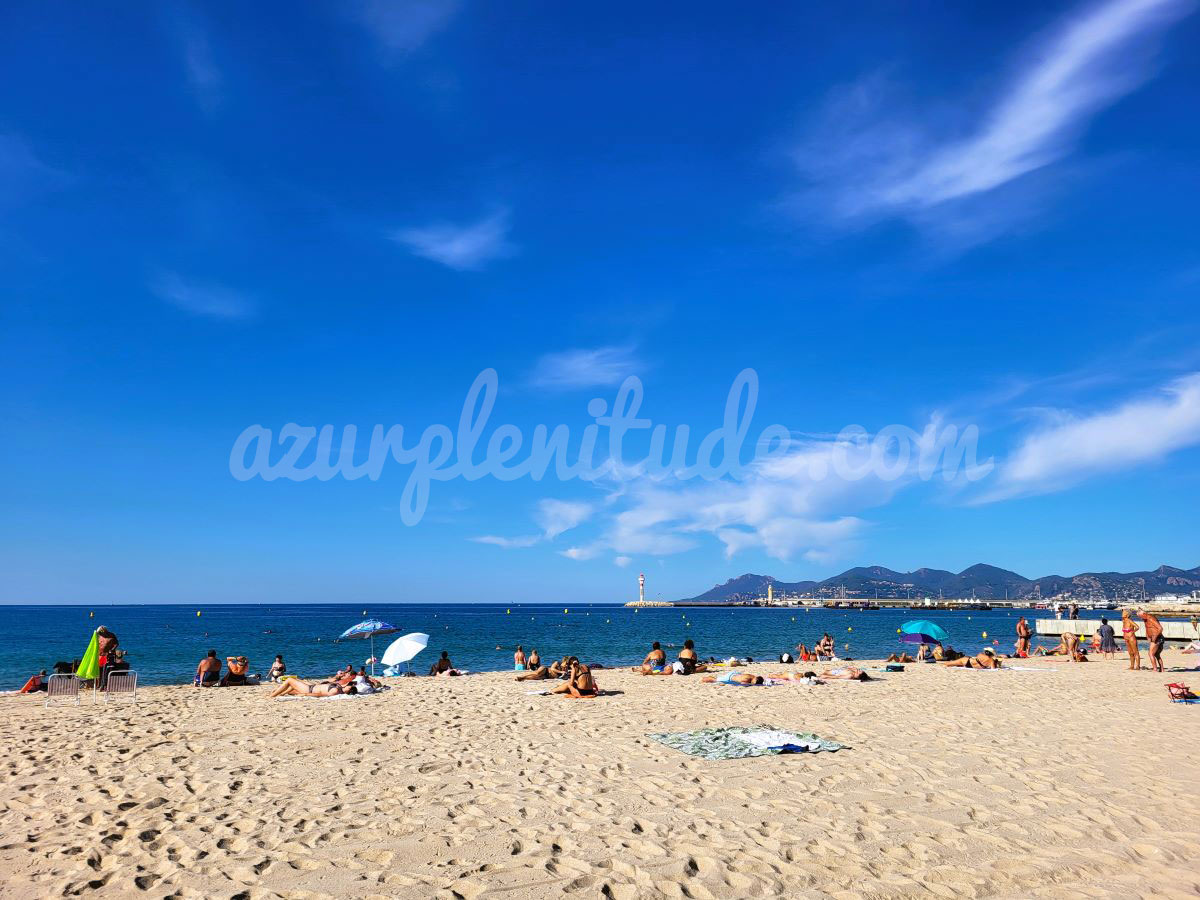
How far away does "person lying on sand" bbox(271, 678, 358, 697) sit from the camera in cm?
1591

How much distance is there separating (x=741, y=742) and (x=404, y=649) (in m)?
13.4

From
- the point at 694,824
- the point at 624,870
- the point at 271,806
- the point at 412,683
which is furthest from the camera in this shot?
the point at 412,683

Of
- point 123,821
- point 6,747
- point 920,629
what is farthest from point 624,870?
point 920,629

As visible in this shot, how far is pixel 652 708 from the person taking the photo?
45.2 ft

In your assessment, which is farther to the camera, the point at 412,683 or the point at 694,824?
the point at 412,683

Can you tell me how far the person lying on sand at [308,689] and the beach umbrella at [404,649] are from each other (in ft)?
11.5

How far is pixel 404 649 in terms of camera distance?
20.5m

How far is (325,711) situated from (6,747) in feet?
16.0

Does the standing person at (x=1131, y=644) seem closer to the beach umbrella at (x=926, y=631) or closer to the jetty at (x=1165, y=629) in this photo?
the beach umbrella at (x=926, y=631)

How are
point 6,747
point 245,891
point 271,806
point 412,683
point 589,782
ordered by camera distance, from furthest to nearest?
1. point 412,683
2. point 6,747
3. point 589,782
4. point 271,806
5. point 245,891

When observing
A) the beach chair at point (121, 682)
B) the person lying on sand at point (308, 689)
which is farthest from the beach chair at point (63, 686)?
the person lying on sand at point (308, 689)

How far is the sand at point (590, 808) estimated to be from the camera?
518 cm

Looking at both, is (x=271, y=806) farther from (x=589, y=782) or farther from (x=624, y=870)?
(x=624, y=870)

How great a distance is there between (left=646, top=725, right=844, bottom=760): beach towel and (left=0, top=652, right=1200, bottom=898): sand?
0.40 meters
